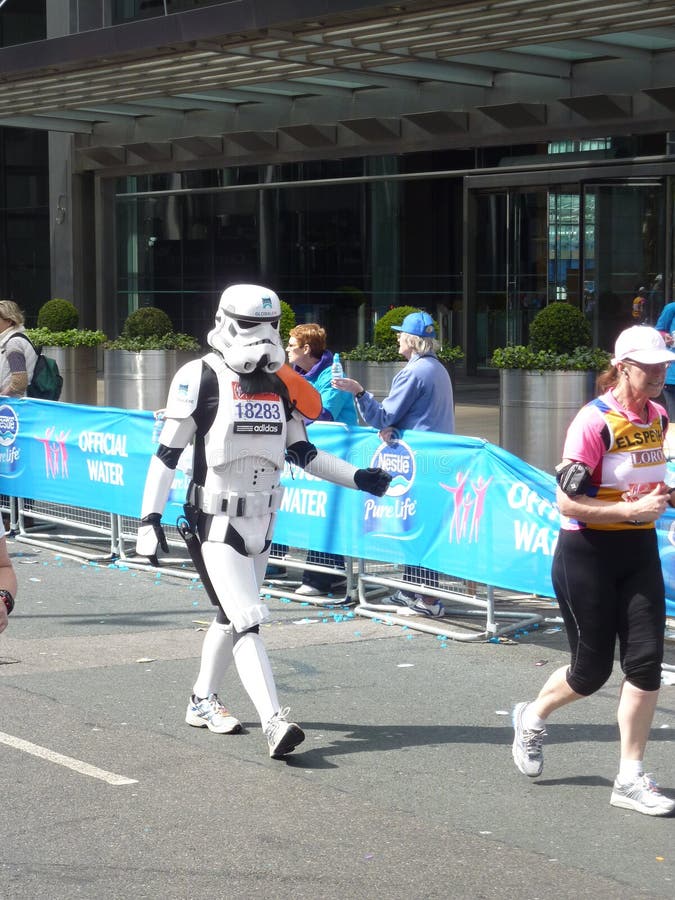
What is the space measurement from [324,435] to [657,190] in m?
10.8

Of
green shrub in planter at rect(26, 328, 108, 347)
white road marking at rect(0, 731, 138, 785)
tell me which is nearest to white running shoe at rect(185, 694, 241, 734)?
white road marking at rect(0, 731, 138, 785)

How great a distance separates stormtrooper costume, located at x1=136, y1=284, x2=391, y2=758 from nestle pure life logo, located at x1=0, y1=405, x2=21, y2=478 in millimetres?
5474

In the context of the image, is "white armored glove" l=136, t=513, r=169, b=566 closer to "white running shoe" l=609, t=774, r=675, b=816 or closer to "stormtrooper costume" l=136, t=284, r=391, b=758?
"stormtrooper costume" l=136, t=284, r=391, b=758

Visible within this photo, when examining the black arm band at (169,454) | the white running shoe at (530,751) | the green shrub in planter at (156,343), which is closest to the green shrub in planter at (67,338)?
the green shrub in planter at (156,343)

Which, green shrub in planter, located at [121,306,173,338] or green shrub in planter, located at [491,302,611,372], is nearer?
green shrub in planter, located at [491,302,611,372]

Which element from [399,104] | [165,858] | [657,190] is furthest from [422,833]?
[399,104]

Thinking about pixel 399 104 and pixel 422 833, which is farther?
pixel 399 104

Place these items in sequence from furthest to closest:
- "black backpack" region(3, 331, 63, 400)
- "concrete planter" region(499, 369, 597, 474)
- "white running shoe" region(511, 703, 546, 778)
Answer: "concrete planter" region(499, 369, 597, 474) < "black backpack" region(3, 331, 63, 400) < "white running shoe" region(511, 703, 546, 778)

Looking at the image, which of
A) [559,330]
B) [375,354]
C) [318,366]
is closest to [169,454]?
[318,366]

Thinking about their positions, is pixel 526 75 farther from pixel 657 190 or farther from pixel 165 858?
pixel 165 858

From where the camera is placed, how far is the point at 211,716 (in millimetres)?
6324

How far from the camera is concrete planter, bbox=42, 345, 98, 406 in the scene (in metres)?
21.2

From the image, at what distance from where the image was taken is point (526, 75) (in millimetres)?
19594

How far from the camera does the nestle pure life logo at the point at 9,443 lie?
11.5m
